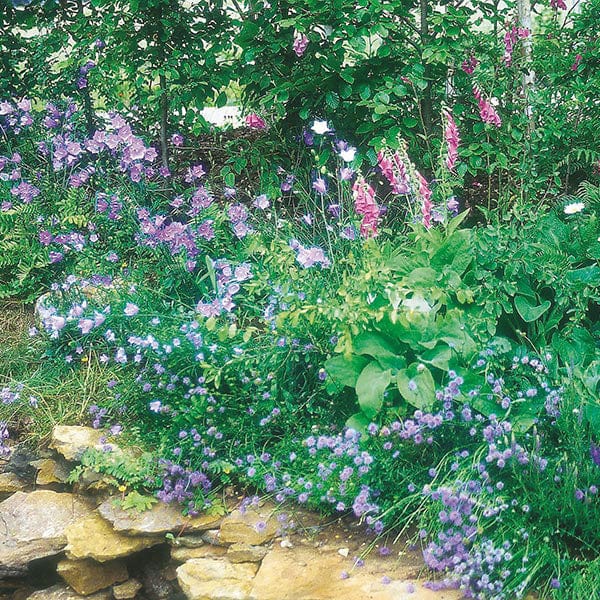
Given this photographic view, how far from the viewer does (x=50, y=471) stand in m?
4.17

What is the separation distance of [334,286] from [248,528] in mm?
1192

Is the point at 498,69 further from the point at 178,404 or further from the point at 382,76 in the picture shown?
the point at 178,404

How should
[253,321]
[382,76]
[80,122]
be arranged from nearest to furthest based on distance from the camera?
1. [253,321]
2. [382,76]
3. [80,122]

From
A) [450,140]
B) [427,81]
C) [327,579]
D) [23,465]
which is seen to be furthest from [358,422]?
[427,81]

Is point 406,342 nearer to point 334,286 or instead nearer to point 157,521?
point 334,286

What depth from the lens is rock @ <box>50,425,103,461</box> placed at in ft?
13.0

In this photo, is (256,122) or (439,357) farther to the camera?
(256,122)

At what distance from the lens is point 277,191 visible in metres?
5.01

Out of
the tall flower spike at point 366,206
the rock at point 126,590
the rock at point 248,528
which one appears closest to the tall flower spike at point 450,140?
the tall flower spike at point 366,206

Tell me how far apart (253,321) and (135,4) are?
5.95 ft

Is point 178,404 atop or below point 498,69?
below

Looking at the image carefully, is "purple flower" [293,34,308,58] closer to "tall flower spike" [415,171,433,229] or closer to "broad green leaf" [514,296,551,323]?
"tall flower spike" [415,171,433,229]

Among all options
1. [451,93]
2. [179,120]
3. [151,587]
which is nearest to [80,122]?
[179,120]

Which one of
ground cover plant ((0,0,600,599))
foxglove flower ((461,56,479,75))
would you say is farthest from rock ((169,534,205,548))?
foxglove flower ((461,56,479,75))
